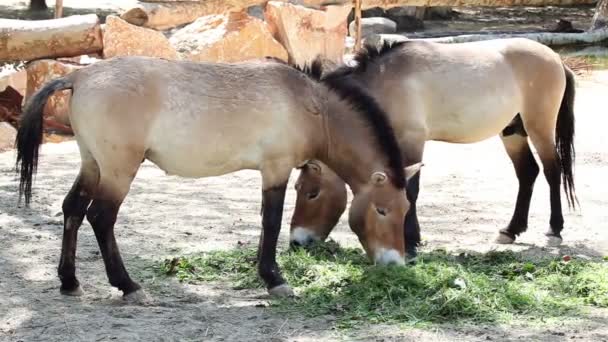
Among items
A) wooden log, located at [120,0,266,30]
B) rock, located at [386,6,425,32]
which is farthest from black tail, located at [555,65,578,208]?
rock, located at [386,6,425,32]

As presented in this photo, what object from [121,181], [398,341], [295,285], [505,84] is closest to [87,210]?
[121,181]

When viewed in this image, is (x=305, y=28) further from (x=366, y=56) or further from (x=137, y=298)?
(x=137, y=298)

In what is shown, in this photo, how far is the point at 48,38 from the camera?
11.1 meters

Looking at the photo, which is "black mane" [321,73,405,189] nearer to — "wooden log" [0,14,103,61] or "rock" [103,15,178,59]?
"rock" [103,15,178,59]

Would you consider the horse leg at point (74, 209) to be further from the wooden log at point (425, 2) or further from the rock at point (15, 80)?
the wooden log at point (425, 2)

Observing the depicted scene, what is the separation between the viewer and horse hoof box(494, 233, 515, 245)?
22.5ft

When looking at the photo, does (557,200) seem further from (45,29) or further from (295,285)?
(45,29)

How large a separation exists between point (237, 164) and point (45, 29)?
21.6ft

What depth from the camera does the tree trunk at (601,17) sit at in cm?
1817

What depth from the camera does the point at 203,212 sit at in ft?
24.6

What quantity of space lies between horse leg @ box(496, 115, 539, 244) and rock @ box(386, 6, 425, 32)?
13.2 meters

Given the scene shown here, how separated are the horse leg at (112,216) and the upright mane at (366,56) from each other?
1748 mm

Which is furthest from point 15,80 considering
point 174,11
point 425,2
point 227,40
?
point 425,2

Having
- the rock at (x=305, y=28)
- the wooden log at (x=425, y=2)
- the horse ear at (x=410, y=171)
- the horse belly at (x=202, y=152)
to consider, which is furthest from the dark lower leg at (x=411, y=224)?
the wooden log at (x=425, y=2)
